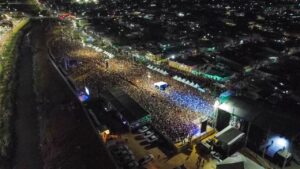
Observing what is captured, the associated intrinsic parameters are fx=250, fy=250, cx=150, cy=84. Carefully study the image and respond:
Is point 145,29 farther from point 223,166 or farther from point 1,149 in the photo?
point 223,166

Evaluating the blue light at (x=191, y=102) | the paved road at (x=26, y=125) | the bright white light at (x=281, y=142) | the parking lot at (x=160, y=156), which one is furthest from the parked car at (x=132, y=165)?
the bright white light at (x=281, y=142)

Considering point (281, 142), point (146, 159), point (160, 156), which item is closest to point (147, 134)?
point (160, 156)

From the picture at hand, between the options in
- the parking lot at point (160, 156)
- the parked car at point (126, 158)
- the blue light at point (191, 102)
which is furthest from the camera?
the blue light at point (191, 102)

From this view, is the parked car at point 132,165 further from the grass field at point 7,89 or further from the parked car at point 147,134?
the grass field at point 7,89

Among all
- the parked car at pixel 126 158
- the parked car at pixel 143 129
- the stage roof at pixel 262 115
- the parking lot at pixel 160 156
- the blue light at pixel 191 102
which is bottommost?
the parking lot at pixel 160 156

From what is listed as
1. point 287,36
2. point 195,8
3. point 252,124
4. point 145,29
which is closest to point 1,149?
point 252,124

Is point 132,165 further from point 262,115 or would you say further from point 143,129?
point 262,115
